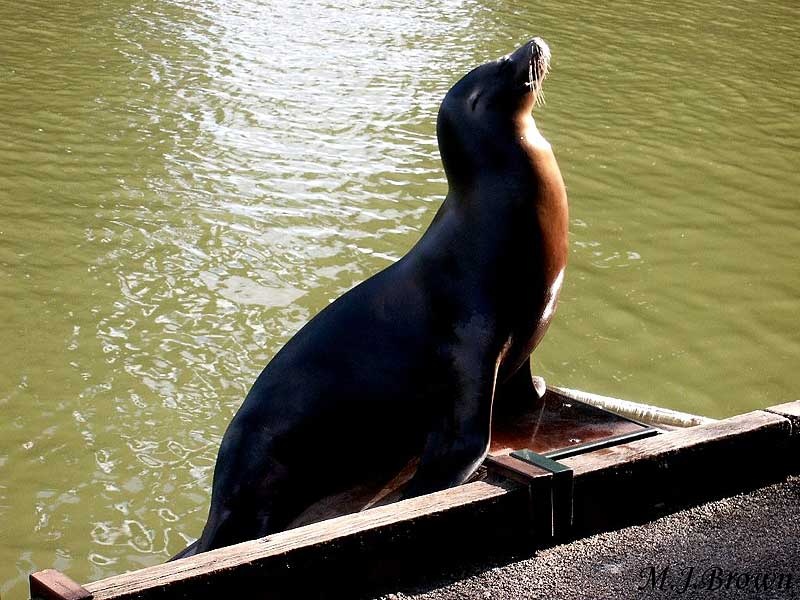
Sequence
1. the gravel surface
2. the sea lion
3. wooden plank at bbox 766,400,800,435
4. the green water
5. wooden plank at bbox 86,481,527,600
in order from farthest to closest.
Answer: the green water, wooden plank at bbox 766,400,800,435, the sea lion, the gravel surface, wooden plank at bbox 86,481,527,600

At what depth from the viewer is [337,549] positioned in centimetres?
245

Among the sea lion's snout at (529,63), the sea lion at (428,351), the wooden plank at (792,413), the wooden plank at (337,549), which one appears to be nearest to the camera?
the wooden plank at (337,549)

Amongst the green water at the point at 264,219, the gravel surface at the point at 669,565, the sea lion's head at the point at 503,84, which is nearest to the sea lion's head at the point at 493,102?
the sea lion's head at the point at 503,84

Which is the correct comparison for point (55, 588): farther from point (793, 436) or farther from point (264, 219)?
point (264, 219)

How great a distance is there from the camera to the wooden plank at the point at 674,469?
2.82m

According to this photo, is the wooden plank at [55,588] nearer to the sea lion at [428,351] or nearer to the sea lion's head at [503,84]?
the sea lion at [428,351]

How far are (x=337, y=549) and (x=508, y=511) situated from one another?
44 cm

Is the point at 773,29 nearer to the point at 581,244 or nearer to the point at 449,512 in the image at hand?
the point at 581,244

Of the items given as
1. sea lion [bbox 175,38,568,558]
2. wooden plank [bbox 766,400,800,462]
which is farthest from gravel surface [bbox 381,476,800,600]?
sea lion [bbox 175,38,568,558]

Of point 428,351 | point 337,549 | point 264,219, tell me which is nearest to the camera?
point 337,549

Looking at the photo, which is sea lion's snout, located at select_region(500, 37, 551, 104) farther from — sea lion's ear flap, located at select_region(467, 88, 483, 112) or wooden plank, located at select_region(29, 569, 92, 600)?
wooden plank, located at select_region(29, 569, 92, 600)

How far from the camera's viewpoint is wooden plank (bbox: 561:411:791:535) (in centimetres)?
282

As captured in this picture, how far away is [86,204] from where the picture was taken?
7711mm

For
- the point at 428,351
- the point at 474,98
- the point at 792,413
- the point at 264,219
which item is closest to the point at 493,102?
the point at 474,98
